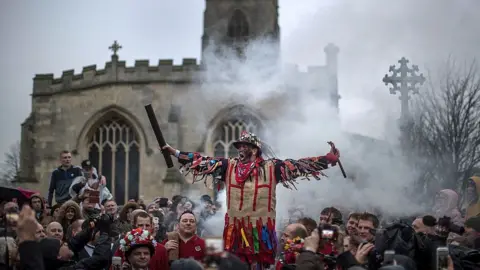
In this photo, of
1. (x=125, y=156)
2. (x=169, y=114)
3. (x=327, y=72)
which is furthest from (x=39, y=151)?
(x=327, y=72)

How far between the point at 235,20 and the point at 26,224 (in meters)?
29.5

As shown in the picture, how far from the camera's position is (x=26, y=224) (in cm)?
506

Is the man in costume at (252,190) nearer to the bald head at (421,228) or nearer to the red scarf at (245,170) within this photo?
the red scarf at (245,170)

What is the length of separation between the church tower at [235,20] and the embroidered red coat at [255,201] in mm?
24984

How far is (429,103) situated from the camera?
60.3 ft

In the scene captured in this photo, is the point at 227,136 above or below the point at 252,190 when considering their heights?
above

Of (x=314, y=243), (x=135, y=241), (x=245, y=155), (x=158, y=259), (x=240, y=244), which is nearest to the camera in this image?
(x=314, y=243)

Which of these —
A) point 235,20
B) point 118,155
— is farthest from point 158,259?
point 235,20

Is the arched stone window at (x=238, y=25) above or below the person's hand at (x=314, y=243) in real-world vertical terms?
above

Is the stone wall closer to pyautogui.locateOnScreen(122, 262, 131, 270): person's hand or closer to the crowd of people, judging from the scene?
the crowd of people

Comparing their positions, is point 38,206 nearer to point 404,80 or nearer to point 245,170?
point 245,170

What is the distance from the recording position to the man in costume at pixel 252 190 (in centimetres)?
809

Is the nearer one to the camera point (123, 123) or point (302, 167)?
point (302, 167)

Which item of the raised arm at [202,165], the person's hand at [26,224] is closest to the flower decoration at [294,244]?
the raised arm at [202,165]
